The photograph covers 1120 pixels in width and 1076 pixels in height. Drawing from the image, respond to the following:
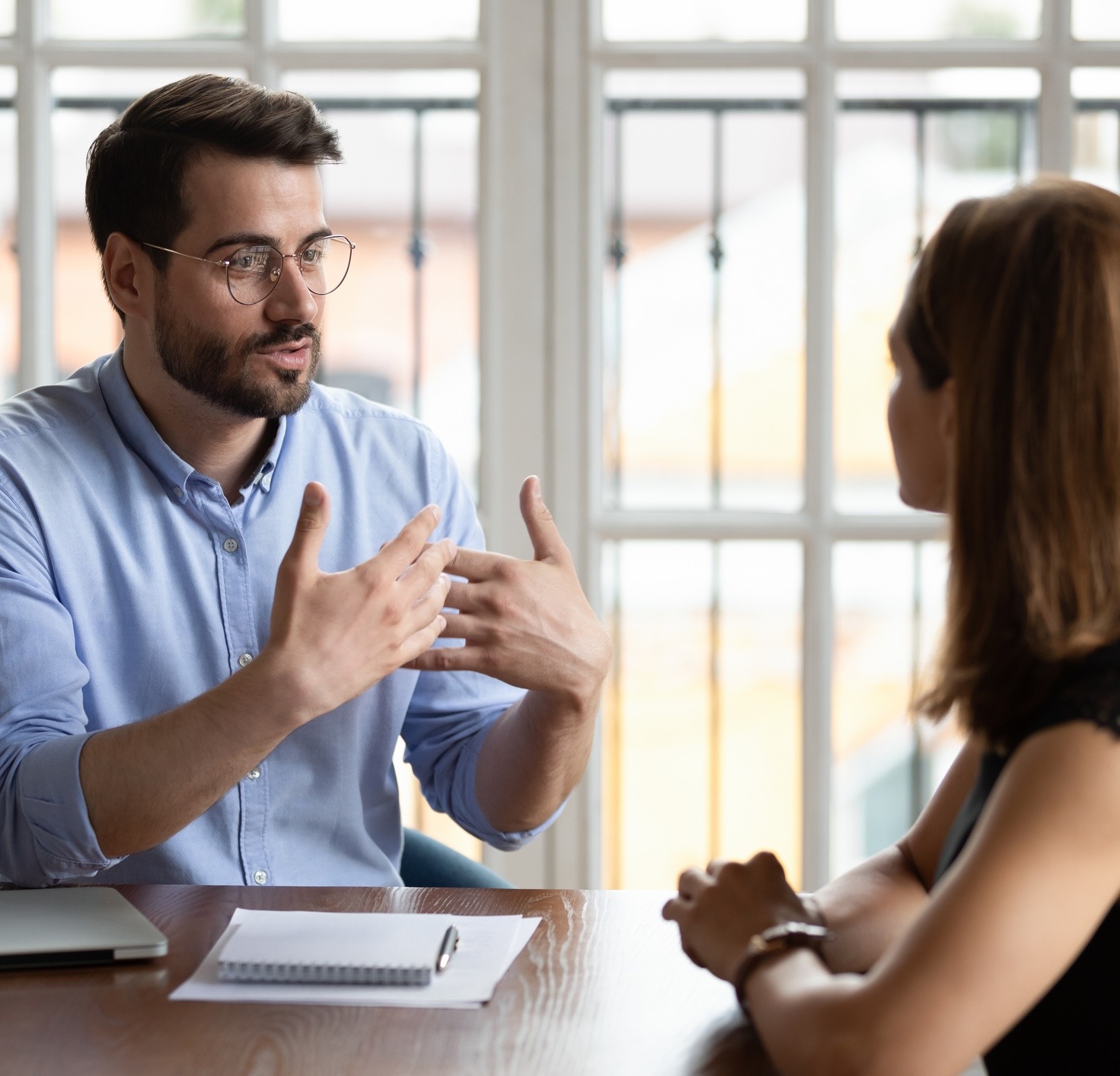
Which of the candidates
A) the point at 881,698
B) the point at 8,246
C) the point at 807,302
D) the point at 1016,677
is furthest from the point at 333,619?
the point at 8,246

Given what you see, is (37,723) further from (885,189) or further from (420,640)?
(885,189)

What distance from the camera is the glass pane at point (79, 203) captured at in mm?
2438

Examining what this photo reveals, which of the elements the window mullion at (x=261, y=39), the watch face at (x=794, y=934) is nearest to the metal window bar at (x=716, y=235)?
the window mullion at (x=261, y=39)

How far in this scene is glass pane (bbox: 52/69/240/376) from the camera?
2.44 metres

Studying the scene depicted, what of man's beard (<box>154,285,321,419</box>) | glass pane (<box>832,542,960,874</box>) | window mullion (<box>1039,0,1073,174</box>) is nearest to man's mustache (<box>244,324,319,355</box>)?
man's beard (<box>154,285,321,419</box>)

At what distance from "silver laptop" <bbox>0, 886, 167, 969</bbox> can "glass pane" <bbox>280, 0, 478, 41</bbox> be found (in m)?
1.77

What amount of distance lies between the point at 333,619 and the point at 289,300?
0.52 m

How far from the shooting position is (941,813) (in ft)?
3.84

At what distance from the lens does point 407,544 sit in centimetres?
135

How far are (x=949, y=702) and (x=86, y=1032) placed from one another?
698mm

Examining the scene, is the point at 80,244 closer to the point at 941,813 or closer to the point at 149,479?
the point at 149,479

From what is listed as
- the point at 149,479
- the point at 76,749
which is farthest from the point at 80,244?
the point at 76,749

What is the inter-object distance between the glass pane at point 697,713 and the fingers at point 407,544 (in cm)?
114

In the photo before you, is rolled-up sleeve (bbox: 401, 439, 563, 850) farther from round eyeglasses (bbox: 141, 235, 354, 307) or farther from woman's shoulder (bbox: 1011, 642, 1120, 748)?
woman's shoulder (bbox: 1011, 642, 1120, 748)
